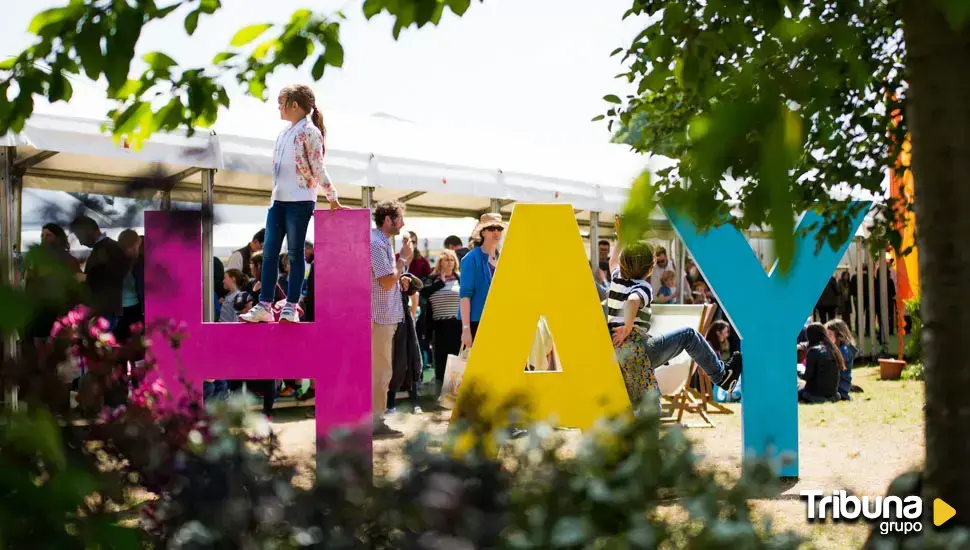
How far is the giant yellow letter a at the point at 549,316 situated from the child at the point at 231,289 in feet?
14.8

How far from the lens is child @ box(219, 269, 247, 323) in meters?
9.50

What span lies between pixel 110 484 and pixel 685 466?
92 cm

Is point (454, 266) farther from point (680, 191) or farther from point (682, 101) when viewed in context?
point (680, 191)

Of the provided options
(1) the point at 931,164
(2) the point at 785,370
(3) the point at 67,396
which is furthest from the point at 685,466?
(2) the point at 785,370

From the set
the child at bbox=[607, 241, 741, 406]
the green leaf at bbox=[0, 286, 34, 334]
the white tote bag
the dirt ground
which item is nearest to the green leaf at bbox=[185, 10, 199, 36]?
the dirt ground

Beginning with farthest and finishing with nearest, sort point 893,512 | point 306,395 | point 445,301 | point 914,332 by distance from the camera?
1. point 914,332
2. point 306,395
3. point 445,301
4. point 893,512

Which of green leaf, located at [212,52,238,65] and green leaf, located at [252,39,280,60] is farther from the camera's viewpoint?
green leaf, located at [252,39,280,60]

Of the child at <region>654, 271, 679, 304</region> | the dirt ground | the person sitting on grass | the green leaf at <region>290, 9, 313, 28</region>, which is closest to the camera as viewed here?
the dirt ground

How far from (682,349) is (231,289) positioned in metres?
4.68

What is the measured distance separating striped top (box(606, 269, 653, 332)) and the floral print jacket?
2.06 meters

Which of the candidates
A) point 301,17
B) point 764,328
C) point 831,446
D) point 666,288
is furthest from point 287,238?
point 666,288

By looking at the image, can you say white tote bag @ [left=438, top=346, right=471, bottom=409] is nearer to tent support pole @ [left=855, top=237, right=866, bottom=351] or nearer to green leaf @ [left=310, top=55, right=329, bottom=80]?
green leaf @ [left=310, top=55, right=329, bottom=80]

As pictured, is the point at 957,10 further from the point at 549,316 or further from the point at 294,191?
the point at 294,191

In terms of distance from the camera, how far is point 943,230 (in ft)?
8.30
